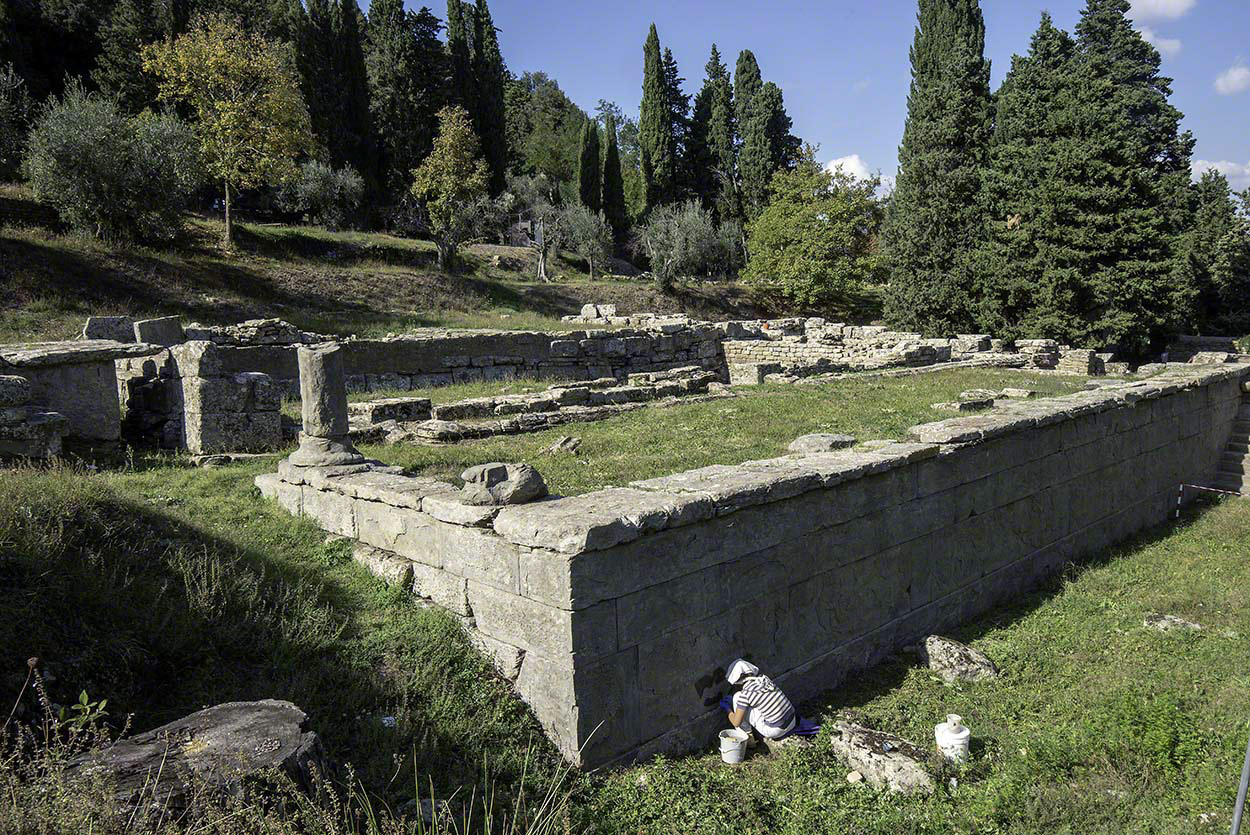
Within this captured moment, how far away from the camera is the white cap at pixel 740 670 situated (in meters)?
5.77

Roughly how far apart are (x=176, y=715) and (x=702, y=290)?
3878 centimetres

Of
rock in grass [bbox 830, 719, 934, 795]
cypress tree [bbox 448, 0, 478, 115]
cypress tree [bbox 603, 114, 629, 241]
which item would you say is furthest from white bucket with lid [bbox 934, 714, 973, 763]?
cypress tree [bbox 603, 114, 629, 241]

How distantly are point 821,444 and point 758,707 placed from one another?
3.02 metres

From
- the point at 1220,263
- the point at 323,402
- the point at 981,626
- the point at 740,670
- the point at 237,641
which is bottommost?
the point at 981,626

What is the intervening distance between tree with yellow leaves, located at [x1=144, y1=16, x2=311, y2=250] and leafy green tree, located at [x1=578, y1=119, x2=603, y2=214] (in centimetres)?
2189

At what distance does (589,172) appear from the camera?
164 ft

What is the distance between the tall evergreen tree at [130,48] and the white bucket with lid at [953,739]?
4265 cm

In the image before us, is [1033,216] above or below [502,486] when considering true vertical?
above

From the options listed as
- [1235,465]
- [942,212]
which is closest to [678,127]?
[942,212]

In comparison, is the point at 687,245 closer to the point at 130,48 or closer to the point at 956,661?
the point at 130,48

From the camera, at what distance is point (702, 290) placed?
4175cm

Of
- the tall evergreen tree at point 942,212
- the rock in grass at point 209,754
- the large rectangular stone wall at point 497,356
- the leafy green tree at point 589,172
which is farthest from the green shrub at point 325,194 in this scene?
the rock in grass at point 209,754

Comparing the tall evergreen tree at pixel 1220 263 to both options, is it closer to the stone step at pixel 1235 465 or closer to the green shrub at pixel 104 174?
the stone step at pixel 1235 465

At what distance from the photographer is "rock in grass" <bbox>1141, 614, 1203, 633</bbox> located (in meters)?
7.59
